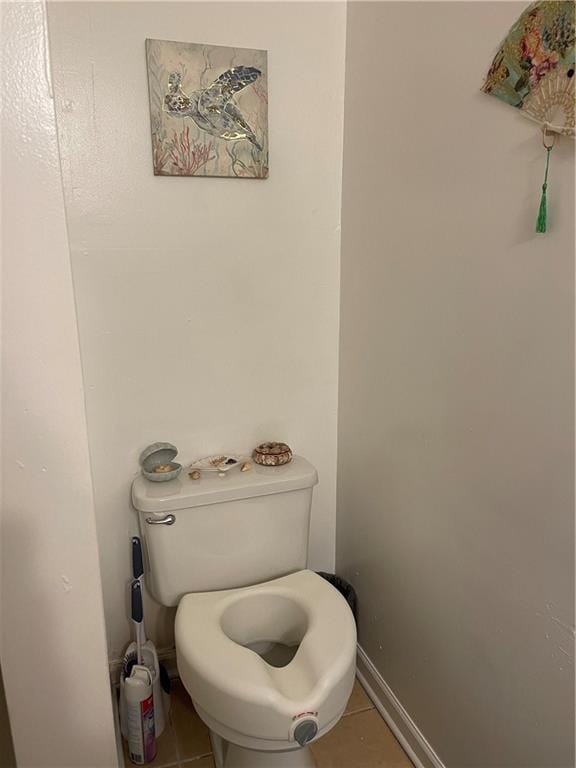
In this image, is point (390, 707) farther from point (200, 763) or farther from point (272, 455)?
point (272, 455)

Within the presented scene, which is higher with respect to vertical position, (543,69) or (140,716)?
(543,69)

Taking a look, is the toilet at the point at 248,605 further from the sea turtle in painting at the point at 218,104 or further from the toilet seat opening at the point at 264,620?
the sea turtle in painting at the point at 218,104

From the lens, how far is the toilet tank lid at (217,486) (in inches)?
52.9

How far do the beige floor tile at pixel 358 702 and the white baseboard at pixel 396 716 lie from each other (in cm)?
1

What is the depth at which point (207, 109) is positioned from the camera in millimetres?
1343

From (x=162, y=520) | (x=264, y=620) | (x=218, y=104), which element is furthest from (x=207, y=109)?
(x=264, y=620)

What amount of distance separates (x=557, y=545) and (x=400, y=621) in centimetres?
62

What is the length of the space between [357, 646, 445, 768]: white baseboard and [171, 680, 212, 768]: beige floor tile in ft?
1.53

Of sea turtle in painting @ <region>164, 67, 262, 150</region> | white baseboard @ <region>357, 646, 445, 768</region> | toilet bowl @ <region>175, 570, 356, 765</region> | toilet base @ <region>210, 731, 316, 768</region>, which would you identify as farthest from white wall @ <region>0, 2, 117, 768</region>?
white baseboard @ <region>357, 646, 445, 768</region>

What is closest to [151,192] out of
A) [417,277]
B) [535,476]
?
[417,277]

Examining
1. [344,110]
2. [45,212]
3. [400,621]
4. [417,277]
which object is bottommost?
[400,621]

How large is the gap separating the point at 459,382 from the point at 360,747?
100 centimetres

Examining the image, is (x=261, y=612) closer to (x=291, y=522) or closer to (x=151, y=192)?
(x=291, y=522)

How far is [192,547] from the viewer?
139 cm
